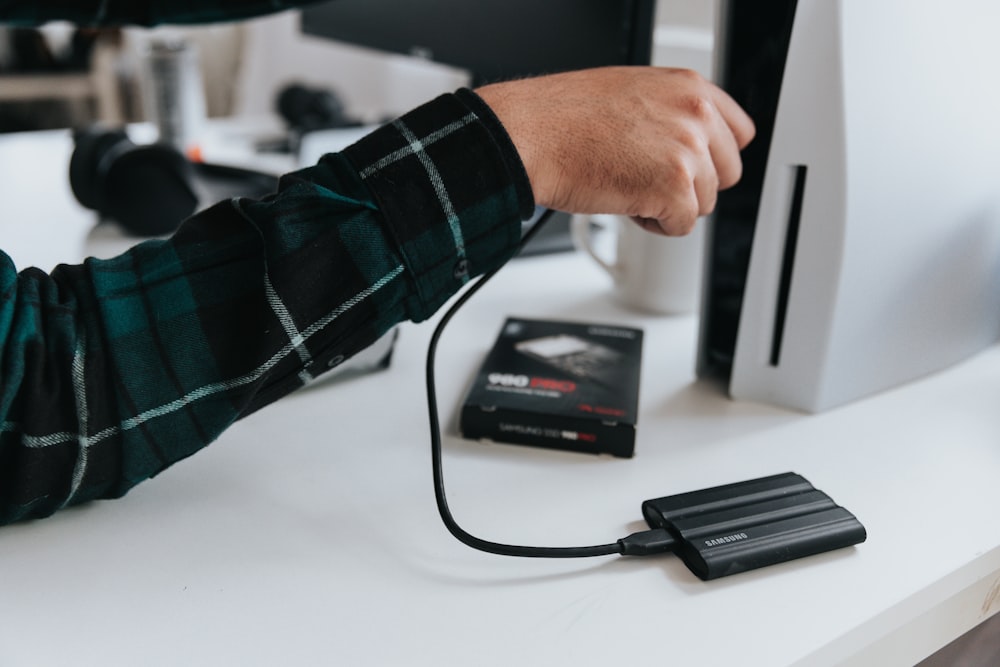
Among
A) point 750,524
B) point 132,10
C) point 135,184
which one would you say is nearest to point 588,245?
point 750,524

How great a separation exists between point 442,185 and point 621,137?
0.37 ft

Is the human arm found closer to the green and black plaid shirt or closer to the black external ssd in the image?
the green and black plaid shirt

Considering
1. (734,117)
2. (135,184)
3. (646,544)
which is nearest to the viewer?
(646,544)

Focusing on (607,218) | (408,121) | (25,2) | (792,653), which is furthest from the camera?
(607,218)

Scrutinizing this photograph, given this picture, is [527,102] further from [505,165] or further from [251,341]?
[251,341]

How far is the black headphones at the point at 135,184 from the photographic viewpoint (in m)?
0.85

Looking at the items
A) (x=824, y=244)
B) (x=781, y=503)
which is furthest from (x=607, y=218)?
(x=781, y=503)

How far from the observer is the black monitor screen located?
29.2 inches

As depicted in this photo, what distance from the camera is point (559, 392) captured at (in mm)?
520

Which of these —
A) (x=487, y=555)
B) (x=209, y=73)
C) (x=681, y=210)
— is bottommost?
(x=209, y=73)

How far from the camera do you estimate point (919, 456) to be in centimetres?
49

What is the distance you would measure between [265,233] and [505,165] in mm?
132

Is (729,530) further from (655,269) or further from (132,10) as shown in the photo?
(132,10)

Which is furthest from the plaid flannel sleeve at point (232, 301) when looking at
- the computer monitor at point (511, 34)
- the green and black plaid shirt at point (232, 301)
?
the computer monitor at point (511, 34)
